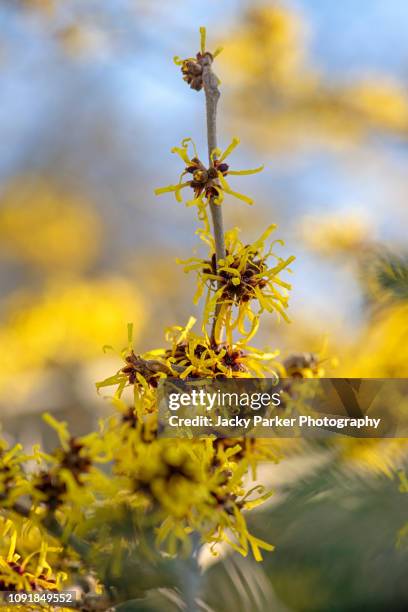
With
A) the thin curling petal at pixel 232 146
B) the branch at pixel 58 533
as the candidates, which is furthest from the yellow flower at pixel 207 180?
the branch at pixel 58 533

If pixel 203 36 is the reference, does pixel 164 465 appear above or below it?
below

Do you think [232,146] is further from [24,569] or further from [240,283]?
[24,569]

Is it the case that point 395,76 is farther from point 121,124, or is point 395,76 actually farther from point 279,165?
point 121,124

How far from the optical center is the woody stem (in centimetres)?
23

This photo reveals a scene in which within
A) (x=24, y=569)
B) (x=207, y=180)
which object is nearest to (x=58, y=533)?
(x=24, y=569)

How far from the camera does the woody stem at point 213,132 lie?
9.0 inches

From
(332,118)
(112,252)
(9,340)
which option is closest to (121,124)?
(112,252)

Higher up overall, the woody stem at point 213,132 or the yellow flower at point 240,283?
the woody stem at point 213,132

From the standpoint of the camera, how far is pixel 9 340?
39.9 inches

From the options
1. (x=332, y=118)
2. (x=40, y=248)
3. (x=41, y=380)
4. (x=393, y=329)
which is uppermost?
(x=332, y=118)

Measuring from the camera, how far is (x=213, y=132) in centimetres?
23

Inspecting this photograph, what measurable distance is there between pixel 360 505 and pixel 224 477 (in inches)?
2.2

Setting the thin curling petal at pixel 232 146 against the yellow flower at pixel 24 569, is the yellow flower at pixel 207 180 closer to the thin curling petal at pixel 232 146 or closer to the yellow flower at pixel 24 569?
the thin curling petal at pixel 232 146

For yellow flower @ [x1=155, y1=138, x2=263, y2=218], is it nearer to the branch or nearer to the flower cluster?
the flower cluster
